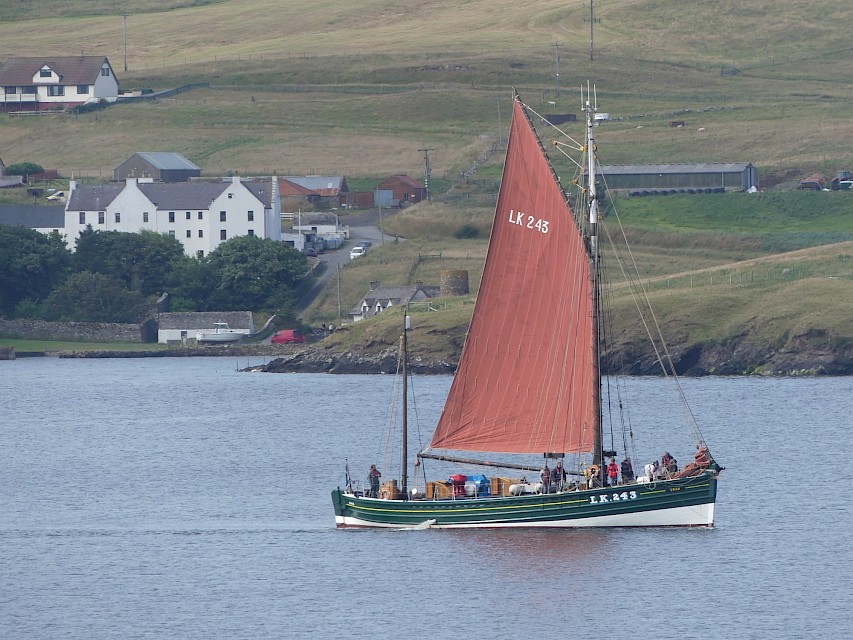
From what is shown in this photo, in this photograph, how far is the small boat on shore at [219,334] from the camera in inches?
6565

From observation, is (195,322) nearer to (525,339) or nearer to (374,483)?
(374,483)

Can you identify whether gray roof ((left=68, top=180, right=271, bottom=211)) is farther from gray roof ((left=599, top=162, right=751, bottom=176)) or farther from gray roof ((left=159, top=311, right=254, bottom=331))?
gray roof ((left=599, top=162, right=751, bottom=176))

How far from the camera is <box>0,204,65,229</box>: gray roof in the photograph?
188 meters

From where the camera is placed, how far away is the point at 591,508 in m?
61.5

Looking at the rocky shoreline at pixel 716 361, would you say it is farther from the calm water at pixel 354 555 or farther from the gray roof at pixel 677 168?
the gray roof at pixel 677 168

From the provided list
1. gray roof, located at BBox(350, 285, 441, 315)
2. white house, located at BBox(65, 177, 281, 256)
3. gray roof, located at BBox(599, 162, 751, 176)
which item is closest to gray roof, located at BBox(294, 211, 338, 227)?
white house, located at BBox(65, 177, 281, 256)

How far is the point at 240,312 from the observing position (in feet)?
550

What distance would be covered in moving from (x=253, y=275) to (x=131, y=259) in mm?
14363

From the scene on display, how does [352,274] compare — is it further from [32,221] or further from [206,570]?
[206,570]

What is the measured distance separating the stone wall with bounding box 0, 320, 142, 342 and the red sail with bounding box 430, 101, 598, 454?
110238 mm

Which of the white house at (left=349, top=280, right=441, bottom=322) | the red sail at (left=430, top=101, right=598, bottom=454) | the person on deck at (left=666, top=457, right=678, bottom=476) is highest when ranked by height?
the white house at (left=349, top=280, right=441, bottom=322)

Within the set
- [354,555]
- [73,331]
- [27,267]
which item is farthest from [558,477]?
[27,267]

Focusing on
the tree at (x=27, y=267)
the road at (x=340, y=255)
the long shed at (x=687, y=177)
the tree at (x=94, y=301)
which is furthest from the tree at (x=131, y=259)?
the long shed at (x=687, y=177)

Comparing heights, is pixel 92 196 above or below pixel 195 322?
above
